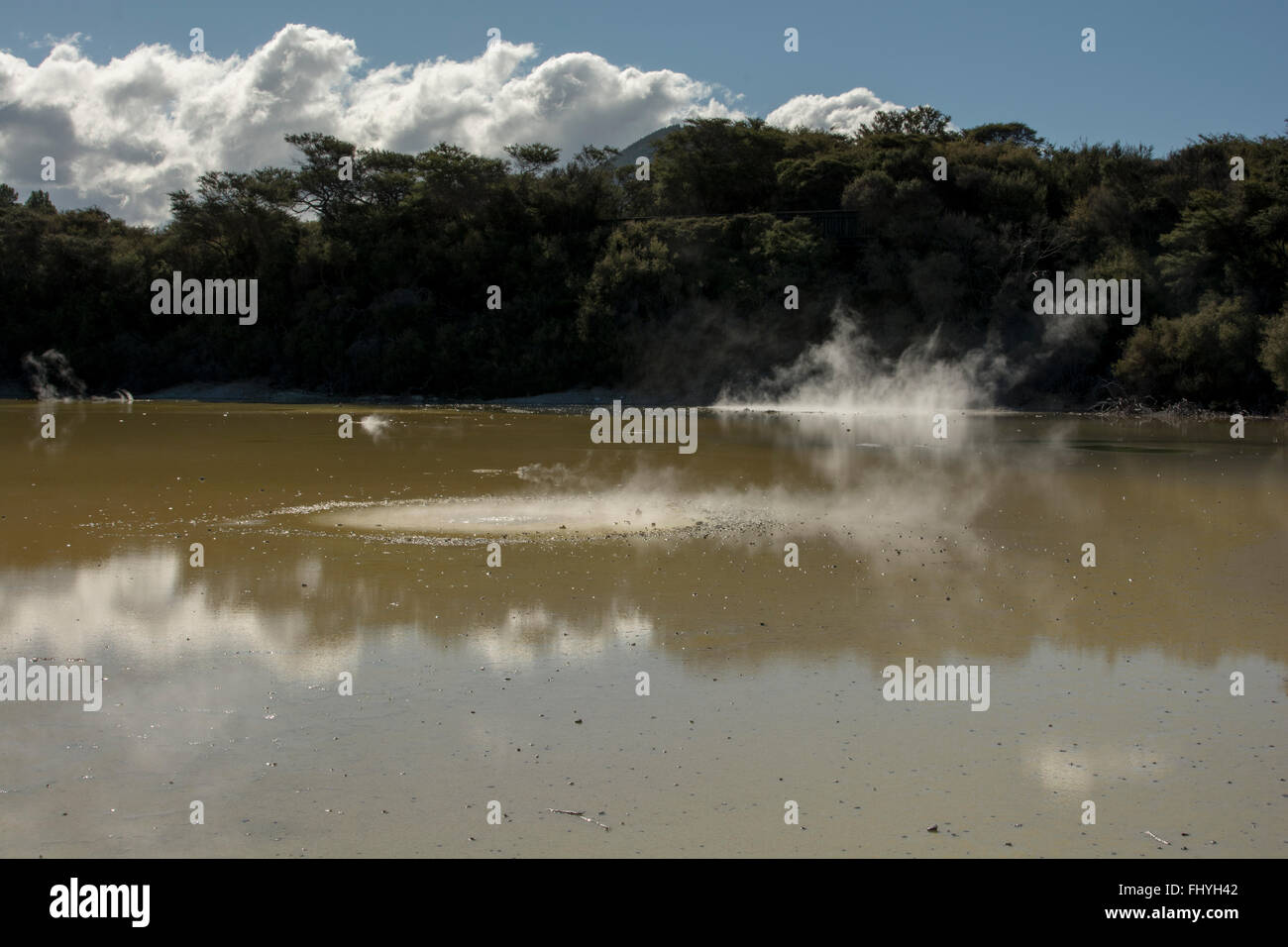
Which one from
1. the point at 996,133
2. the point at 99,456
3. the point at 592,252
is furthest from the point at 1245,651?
the point at 996,133

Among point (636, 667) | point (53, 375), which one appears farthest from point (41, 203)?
point (636, 667)

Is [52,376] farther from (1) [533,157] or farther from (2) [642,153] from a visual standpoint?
(2) [642,153]

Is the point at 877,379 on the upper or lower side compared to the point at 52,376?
lower

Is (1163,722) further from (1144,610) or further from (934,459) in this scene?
(934,459)

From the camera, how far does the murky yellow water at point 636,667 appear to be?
5160mm

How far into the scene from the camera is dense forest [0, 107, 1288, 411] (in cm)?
4050

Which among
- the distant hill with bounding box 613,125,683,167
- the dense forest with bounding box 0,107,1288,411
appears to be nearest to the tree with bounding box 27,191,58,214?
the dense forest with bounding box 0,107,1288,411

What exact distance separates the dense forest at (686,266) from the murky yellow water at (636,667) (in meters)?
26.6

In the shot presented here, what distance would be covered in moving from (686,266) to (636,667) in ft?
141

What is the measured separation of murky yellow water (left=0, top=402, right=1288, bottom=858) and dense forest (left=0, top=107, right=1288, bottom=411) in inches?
1049

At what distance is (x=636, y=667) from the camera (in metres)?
7.49

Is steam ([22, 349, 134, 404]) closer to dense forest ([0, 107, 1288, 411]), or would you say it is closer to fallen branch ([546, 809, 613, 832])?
dense forest ([0, 107, 1288, 411])

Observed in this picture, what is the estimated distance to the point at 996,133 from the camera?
70188 millimetres

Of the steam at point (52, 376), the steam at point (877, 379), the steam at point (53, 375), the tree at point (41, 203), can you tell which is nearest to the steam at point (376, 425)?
the steam at point (877, 379)
